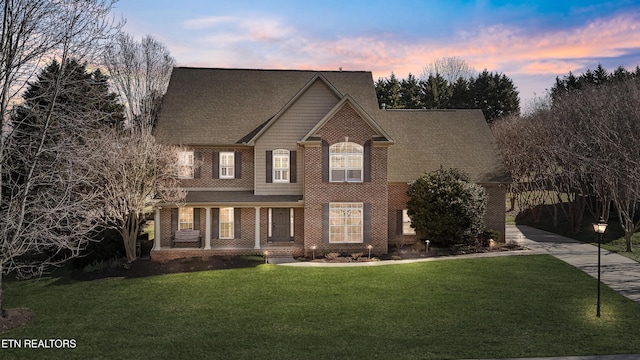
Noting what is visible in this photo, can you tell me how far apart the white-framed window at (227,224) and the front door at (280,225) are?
224 centimetres

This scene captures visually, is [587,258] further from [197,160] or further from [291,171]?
[197,160]

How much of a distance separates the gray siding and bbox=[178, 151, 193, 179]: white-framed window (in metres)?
3.77

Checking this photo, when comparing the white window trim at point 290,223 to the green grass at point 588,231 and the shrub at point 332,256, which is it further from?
the green grass at point 588,231

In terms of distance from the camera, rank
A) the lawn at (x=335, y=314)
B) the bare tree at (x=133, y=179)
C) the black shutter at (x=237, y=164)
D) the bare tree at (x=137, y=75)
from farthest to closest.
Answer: the bare tree at (x=137, y=75)
the black shutter at (x=237, y=164)
the bare tree at (x=133, y=179)
the lawn at (x=335, y=314)

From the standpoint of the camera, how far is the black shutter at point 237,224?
25.4 meters

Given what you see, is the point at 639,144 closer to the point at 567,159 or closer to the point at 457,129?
the point at 567,159

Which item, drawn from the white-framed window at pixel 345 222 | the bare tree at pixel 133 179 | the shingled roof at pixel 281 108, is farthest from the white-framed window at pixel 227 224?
the white-framed window at pixel 345 222

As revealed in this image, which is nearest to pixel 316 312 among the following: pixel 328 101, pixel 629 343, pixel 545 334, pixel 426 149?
pixel 545 334

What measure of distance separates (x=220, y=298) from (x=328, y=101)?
42.0ft

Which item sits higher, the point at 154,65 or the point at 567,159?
the point at 154,65

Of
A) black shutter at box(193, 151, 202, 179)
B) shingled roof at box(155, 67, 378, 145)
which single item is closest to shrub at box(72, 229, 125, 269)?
black shutter at box(193, 151, 202, 179)

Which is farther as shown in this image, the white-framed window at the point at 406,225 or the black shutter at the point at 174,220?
the white-framed window at the point at 406,225

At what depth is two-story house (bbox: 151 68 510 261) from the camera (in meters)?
24.3

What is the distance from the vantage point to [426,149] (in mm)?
29031
